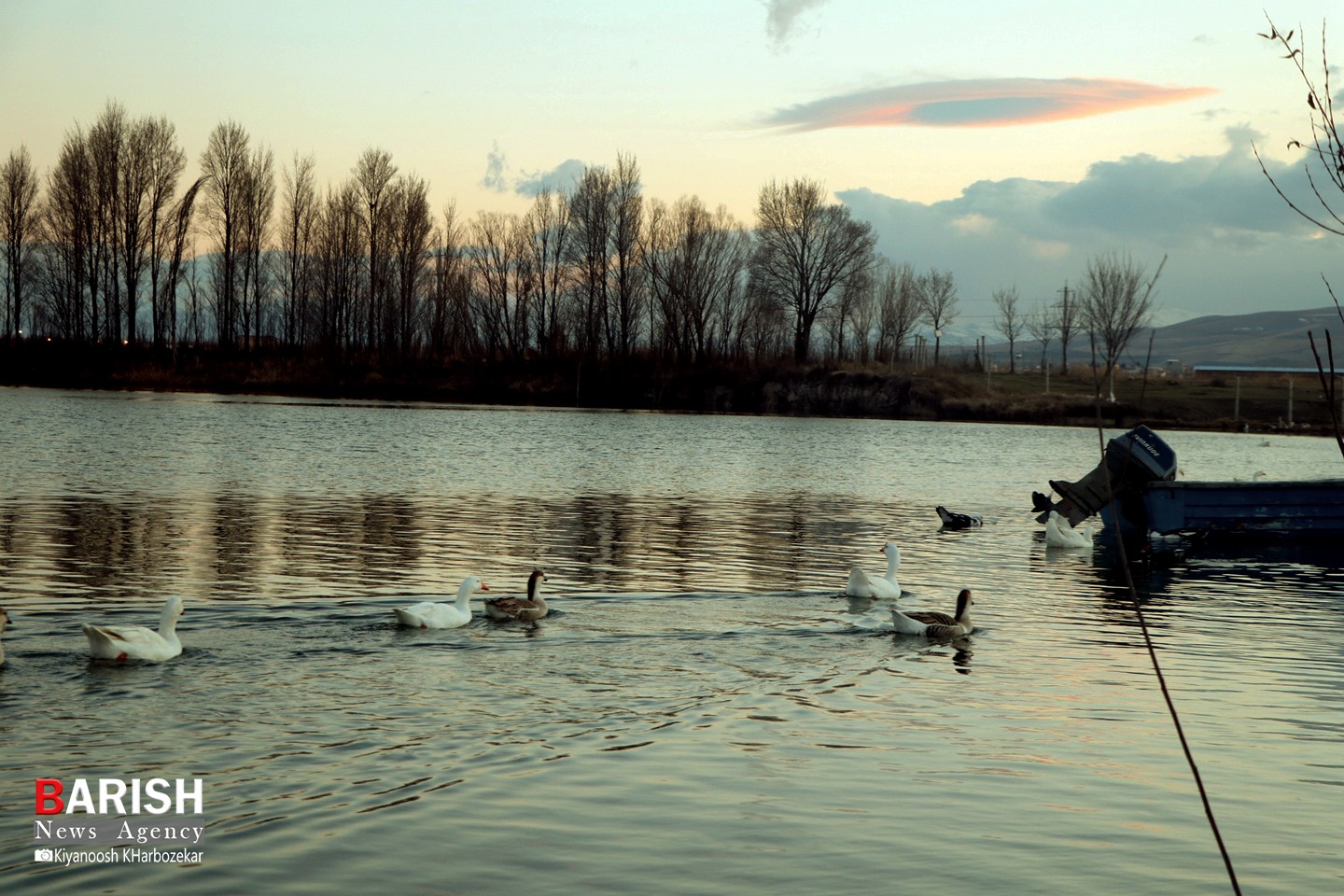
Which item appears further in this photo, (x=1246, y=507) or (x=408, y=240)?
(x=408, y=240)

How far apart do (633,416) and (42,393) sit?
37.3 metres

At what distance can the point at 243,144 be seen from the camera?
328ft

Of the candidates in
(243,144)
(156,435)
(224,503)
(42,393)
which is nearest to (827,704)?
(224,503)

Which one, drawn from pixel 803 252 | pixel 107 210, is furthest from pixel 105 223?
pixel 803 252

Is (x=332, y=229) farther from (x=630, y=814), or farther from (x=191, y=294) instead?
(x=630, y=814)

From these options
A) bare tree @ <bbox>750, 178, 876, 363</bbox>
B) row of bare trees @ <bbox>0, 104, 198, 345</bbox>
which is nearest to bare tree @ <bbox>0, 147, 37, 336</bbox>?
row of bare trees @ <bbox>0, 104, 198, 345</bbox>

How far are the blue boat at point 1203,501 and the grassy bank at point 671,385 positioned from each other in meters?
61.7

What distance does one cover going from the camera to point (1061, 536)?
23.7 m

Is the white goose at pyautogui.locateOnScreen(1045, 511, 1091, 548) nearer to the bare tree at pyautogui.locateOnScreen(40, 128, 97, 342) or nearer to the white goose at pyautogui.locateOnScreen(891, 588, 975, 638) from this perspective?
the white goose at pyautogui.locateOnScreen(891, 588, 975, 638)

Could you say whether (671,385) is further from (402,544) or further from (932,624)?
(932,624)

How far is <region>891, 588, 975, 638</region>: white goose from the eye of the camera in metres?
13.7

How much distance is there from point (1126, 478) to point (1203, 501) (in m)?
1.64

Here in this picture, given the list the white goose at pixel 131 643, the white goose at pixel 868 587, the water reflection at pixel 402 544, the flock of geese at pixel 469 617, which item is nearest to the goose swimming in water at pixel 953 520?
the water reflection at pixel 402 544

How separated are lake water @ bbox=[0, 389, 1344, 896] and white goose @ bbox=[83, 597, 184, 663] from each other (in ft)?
0.63
